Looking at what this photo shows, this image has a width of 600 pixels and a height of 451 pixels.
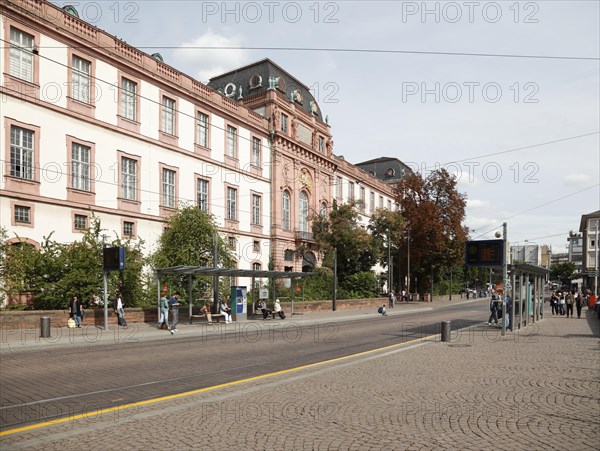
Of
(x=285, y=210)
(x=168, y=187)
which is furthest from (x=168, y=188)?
(x=285, y=210)

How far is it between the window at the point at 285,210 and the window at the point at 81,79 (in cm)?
2369

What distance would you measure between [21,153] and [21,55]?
17.2 ft

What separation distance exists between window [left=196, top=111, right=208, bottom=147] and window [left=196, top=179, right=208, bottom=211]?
3.09 meters

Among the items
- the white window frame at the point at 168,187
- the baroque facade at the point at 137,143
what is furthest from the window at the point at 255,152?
the white window frame at the point at 168,187

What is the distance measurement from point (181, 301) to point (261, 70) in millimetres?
29333

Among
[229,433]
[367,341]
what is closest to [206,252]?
[367,341]

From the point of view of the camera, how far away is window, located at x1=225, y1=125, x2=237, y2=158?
143 feet

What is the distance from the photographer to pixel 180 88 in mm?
37781

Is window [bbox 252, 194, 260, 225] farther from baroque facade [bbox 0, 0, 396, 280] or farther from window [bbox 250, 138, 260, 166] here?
window [bbox 250, 138, 260, 166]

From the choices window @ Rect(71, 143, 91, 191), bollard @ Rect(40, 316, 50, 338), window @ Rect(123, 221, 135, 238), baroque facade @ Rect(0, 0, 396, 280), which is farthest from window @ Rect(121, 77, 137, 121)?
bollard @ Rect(40, 316, 50, 338)

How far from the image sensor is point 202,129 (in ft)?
133

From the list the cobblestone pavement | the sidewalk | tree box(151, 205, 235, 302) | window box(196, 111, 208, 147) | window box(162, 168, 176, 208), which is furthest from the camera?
window box(196, 111, 208, 147)

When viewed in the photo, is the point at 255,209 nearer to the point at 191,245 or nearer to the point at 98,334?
the point at 191,245

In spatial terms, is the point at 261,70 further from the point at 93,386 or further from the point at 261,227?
the point at 93,386
